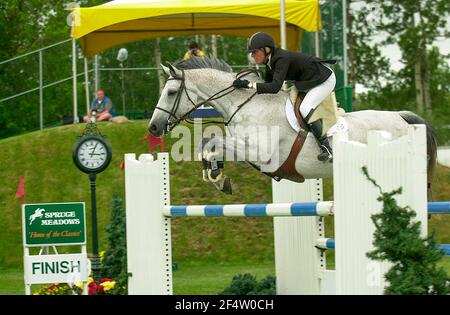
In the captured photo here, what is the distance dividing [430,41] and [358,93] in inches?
108

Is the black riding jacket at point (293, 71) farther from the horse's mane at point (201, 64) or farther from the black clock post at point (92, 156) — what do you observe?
the black clock post at point (92, 156)

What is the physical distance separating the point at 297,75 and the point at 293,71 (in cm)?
7

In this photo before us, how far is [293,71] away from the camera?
27.5ft

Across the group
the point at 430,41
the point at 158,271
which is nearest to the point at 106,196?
the point at 158,271

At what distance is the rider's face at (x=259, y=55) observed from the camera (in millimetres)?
8312

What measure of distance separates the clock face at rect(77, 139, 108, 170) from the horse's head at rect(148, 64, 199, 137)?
1.54 metres

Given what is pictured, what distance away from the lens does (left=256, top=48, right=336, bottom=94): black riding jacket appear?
8.18 m

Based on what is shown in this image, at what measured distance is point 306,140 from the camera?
8.45 metres

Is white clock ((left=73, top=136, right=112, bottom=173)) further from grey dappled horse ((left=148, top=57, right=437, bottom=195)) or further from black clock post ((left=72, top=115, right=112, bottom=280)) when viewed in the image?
grey dappled horse ((left=148, top=57, right=437, bottom=195))

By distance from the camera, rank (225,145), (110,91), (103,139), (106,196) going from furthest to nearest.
Answer: 1. (110,91)
2. (106,196)
3. (103,139)
4. (225,145)

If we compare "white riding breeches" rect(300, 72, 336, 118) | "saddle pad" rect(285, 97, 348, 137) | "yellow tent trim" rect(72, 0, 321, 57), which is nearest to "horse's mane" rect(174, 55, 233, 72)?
"saddle pad" rect(285, 97, 348, 137)

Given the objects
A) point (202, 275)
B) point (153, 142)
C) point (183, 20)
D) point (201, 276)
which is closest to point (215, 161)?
point (201, 276)

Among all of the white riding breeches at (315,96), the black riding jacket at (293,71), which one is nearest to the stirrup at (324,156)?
the white riding breeches at (315,96)
